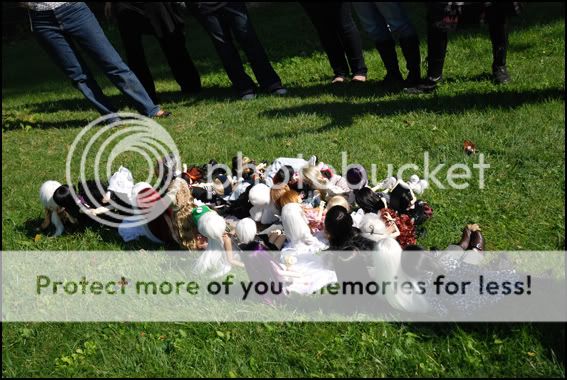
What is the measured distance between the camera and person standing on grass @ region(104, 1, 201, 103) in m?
6.66

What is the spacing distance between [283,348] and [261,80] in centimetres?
428

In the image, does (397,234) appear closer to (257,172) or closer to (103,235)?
(257,172)

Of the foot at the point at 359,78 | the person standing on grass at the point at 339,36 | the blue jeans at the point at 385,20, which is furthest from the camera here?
the foot at the point at 359,78

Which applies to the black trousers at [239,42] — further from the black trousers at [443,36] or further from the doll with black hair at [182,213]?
the doll with black hair at [182,213]

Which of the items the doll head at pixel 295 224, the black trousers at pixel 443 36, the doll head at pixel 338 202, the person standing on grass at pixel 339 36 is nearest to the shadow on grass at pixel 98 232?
the doll head at pixel 295 224

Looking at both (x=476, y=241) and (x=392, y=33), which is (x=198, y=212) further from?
(x=392, y=33)

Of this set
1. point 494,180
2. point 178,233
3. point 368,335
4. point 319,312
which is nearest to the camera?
point 368,335

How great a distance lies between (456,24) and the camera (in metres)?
5.24

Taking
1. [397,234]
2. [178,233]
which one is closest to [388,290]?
[397,234]

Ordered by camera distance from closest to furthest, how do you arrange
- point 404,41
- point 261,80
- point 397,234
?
point 397,234
point 404,41
point 261,80

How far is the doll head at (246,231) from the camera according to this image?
341 centimetres

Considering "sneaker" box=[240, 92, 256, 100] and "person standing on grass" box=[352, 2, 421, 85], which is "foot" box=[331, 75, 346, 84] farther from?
"sneaker" box=[240, 92, 256, 100]

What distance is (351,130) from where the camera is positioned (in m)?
5.24

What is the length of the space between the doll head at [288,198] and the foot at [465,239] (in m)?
0.99
